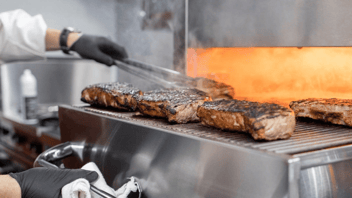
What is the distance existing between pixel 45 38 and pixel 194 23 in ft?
3.96

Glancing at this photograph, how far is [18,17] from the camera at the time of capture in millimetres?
2123

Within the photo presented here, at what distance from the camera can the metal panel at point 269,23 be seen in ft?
3.63

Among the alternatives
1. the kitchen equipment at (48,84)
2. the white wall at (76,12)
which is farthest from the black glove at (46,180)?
the kitchen equipment at (48,84)

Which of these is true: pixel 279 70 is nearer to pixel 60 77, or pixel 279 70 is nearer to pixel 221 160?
pixel 221 160

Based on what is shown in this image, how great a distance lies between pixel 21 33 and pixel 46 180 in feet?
4.67

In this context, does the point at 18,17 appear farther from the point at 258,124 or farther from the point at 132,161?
the point at 258,124

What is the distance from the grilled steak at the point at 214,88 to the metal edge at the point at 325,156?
731 mm

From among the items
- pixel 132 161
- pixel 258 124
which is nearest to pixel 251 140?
pixel 258 124

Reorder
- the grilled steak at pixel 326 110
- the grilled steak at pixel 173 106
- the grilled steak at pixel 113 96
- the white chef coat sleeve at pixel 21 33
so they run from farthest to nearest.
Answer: the white chef coat sleeve at pixel 21 33 < the grilled steak at pixel 113 96 < the grilled steak at pixel 173 106 < the grilled steak at pixel 326 110

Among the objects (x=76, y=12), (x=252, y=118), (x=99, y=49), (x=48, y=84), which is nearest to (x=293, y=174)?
(x=252, y=118)

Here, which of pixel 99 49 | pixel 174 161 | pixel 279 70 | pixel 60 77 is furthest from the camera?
pixel 60 77

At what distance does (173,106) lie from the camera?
1.07 m

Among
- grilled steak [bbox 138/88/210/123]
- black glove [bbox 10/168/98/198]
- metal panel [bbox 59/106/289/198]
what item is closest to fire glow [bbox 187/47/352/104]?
grilled steak [bbox 138/88/210/123]

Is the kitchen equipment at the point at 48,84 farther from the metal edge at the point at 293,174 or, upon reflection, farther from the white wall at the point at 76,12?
the metal edge at the point at 293,174
